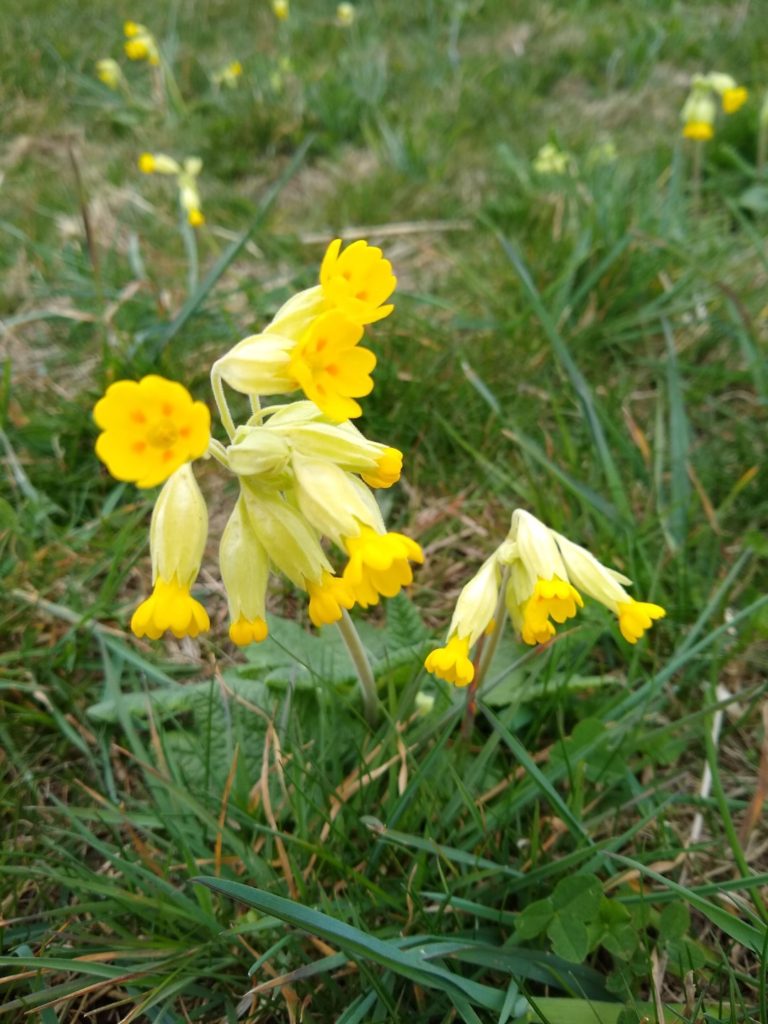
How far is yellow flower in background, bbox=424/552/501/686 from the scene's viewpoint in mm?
1462

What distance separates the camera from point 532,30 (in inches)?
213

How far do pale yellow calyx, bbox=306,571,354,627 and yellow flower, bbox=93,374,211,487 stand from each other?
37 cm

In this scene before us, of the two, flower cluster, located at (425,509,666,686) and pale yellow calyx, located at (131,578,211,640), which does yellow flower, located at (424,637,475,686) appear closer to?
flower cluster, located at (425,509,666,686)

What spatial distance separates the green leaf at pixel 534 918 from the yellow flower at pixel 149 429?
101 cm

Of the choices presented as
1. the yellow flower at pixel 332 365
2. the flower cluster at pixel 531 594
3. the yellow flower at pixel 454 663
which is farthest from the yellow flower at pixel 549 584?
the yellow flower at pixel 332 365

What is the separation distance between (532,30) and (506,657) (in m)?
4.99

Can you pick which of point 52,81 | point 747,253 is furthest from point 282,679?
point 52,81

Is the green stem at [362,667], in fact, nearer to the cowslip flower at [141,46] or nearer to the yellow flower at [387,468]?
the yellow flower at [387,468]

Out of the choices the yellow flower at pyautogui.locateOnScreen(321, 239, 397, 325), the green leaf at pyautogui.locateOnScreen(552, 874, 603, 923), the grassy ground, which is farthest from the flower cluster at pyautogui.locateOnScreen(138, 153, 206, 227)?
the green leaf at pyautogui.locateOnScreen(552, 874, 603, 923)

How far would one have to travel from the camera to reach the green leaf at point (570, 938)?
143 cm

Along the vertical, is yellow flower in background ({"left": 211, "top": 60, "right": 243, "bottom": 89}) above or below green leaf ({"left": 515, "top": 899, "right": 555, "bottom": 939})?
above

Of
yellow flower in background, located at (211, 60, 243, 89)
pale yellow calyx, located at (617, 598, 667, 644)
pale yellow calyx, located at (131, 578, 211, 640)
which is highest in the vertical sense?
yellow flower in background, located at (211, 60, 243, 89)

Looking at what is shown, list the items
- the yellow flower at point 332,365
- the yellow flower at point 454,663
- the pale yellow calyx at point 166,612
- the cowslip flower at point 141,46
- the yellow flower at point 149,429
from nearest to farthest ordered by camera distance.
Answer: the yellow flower at point 149,429 < the yellow flower at point 332,365 < the pale yellow calyx at point 166,612 < the yellow flower at point 454,663 < the cowslip flower at point 141,46

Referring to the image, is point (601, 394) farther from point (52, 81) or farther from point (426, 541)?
point (52, 81)
